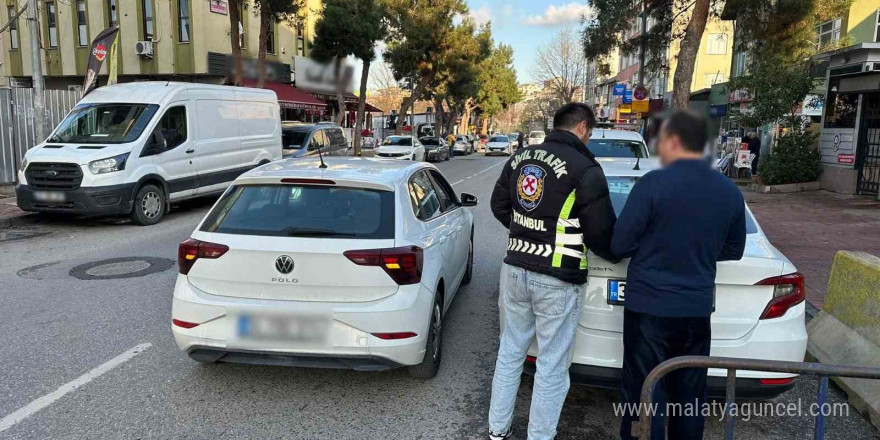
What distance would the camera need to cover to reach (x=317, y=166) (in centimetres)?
459

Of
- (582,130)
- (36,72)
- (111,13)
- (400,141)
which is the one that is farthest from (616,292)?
(111,13)

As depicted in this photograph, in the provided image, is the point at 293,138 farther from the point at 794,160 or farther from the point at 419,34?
the point at 419,34

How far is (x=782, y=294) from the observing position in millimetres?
3393

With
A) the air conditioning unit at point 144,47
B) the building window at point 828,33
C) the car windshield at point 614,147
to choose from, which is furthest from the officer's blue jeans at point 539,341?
the air conditioning unit at point 144,47

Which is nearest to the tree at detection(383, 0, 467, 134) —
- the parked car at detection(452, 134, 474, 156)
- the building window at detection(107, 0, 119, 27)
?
the parked car at detection(452, 134, 474, 156)

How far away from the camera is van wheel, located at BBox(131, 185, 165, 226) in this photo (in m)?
10.3

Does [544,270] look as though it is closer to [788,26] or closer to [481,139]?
[788,26]

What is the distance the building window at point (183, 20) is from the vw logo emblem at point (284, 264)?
25.9m

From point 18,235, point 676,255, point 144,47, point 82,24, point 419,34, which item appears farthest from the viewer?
point 419,34

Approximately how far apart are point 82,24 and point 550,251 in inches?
1259

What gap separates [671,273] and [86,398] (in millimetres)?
3604

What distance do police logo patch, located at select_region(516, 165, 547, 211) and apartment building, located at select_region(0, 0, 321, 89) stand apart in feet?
74.5

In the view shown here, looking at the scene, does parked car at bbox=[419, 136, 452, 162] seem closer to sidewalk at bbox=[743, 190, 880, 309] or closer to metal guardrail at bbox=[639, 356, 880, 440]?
sidewalk at bbox=[743, 190, 880, 309]

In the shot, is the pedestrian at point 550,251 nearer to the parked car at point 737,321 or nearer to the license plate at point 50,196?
the parked car at point 737,321
